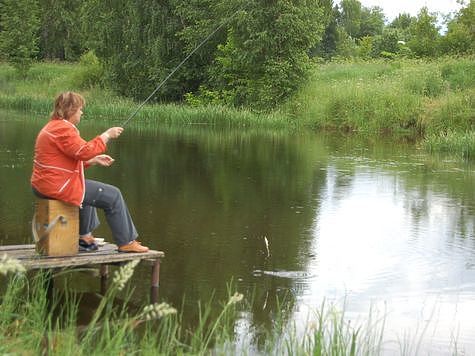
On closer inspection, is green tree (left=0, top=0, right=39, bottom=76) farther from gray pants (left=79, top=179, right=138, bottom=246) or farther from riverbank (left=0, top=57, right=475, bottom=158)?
gray pants (left=79, top=179, right=138, bottom=246)

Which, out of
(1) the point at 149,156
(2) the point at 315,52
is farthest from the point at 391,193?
(2) the point at 315,52

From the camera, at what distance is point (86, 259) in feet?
22.5

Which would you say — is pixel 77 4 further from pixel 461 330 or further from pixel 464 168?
pixel 461 330

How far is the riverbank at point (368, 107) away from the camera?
85.5ft

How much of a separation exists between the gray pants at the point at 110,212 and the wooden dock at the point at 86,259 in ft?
0.52

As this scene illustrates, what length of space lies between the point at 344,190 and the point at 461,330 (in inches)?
312

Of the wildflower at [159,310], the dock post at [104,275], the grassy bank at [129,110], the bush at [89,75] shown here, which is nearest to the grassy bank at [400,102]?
the grassy bank at [129,110]

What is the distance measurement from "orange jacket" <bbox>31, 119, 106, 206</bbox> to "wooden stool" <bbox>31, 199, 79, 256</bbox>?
0.09 metres

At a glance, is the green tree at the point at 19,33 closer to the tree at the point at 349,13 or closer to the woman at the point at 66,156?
the tree at the point at 349,13

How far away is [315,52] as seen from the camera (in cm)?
6156

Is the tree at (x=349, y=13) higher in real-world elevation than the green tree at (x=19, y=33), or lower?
higher

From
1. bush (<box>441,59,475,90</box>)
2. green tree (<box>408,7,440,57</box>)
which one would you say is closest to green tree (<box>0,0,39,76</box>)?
green tree (<box>408,7,440,57</box>)

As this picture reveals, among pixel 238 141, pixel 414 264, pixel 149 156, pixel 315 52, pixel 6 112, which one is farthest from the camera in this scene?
pixel 315 52

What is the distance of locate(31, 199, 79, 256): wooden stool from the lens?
269 inches
